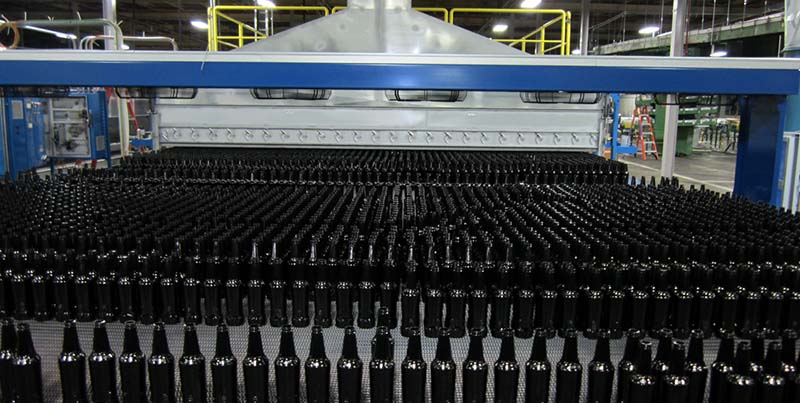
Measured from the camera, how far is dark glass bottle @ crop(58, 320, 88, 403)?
1219 mm

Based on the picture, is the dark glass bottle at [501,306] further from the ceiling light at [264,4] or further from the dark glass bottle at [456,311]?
the ceiling light at [264,4]

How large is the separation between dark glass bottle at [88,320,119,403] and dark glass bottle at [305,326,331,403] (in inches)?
16.5

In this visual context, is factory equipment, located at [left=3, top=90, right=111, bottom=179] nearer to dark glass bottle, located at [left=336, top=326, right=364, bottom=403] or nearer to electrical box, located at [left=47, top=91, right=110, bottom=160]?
electrical box, located at [left=47, top=91, right=110, bottom=160]

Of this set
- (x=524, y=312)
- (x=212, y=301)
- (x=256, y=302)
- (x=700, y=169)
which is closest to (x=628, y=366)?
(x=524, y=312)

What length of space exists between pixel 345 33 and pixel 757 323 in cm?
260

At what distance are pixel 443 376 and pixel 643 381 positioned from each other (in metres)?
0.40

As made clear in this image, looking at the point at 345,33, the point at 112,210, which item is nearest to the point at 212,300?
the point at 112,210

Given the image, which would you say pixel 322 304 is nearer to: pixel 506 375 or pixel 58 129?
pixel 506 375

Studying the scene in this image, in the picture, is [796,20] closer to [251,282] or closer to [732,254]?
[732,254]

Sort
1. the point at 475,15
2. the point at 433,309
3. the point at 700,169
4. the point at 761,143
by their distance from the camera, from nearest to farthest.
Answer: the point at 433,309, the point at 761,143, the point at 700,169, the point at 475,15

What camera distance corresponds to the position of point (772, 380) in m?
1.12

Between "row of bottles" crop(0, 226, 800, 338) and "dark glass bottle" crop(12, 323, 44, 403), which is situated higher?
"row of bottles" crop(0, 226, 800, 338)

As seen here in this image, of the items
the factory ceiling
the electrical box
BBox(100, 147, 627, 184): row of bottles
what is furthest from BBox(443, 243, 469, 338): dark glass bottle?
the factory ceiling

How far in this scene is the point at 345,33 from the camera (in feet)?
11.0
